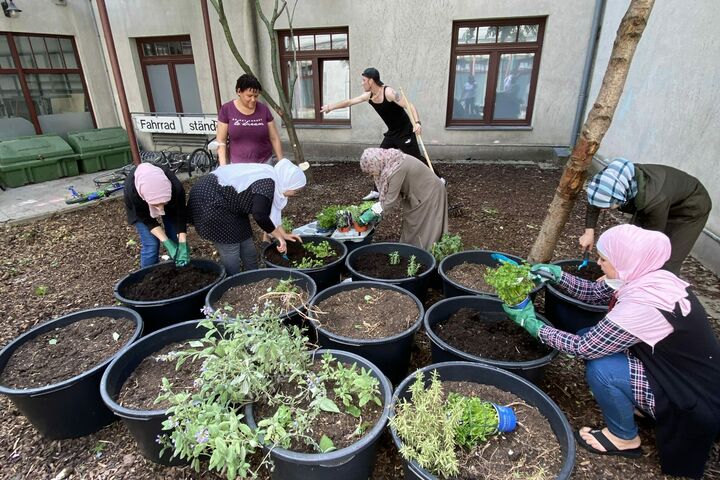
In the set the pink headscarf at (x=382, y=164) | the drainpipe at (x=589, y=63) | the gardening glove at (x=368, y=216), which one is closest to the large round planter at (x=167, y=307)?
the gardening glove at (x=368, y=216)

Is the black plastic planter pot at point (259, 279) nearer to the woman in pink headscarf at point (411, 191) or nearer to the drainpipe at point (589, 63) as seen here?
the woman in pink headscarf at point (411, 191)

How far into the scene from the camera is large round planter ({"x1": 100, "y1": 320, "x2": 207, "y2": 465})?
5.81 ft

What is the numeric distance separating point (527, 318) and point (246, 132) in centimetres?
305

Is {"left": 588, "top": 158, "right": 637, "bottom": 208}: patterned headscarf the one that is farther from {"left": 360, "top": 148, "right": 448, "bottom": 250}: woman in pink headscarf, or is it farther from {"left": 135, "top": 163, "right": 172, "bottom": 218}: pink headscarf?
{"left": 135, "top": 163, "right": 172, "bottom": 218}: pink headscarf

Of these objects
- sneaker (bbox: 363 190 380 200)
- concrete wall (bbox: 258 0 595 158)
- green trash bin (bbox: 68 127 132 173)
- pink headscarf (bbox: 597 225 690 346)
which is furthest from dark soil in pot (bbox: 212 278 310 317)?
green trash bin (bbox: 68 127 132 173)

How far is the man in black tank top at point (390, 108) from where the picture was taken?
4.59m

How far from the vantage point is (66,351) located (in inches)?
88.4

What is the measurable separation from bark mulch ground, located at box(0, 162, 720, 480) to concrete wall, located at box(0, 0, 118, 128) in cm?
424

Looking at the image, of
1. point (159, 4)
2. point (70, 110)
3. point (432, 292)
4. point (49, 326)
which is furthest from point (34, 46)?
point (432, 292)

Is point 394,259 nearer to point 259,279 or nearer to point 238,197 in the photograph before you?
point 259,279

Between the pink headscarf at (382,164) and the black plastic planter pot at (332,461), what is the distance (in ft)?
6.30

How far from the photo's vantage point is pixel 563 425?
5.31ft

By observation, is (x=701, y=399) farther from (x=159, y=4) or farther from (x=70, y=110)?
(x=70, y=110)

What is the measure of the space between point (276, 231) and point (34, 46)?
28.0ft
